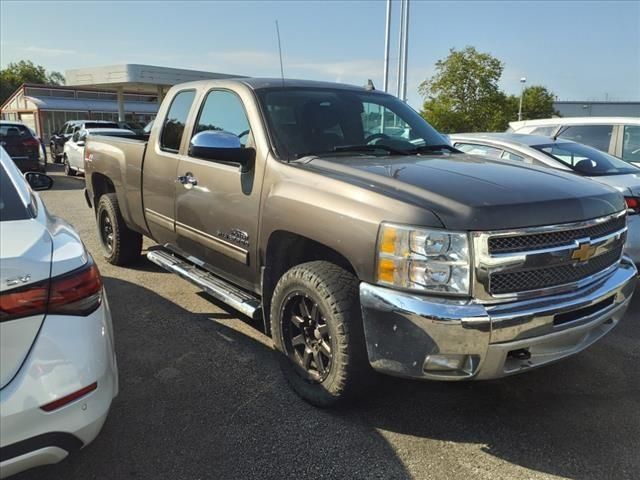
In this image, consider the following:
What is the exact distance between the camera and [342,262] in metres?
3.02

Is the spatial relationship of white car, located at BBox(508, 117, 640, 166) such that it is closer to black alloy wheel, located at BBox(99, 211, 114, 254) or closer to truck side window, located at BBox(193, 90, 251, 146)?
truck side window, located at BBox(193, 90, 251, 146)

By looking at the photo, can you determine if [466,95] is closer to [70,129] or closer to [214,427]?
[70,129]

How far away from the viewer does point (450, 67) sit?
34.4 metres

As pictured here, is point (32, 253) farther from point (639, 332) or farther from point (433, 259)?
point (639, 332)

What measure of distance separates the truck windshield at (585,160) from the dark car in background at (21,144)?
44.8 feet

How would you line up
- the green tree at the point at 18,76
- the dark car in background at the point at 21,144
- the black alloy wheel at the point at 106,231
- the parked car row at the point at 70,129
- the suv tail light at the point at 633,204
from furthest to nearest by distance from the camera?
the green tree at the point at 18,76, the parked car row at the point at 70,129, the dark car in background at the point at 21,144, the black alloy wheel at the point at 106,231, the suv tail light at the point at 633,204

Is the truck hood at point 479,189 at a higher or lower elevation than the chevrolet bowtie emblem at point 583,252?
higher

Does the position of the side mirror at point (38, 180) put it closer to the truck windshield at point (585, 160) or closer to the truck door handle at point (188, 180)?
the truck door handle at point (188, 180)

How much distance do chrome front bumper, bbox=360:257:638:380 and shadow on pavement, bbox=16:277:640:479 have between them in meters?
0.50

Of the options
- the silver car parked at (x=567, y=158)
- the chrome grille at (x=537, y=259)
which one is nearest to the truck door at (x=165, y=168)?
the chrome grille at (x=537, y=259)

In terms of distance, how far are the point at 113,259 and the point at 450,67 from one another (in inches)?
Answer: 1269

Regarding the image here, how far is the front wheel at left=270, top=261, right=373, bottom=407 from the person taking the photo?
2809mm

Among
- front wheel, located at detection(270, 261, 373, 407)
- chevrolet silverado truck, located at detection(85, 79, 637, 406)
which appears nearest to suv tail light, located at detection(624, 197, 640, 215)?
chevrolet silverado truck, located at detection(85, 79, 637, 406)

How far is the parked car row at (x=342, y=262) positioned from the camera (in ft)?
6.57
